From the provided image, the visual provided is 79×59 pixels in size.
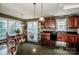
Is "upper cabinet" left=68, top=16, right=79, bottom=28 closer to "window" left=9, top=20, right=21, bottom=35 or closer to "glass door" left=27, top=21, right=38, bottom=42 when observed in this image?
"glass door" left=27, top=21, right=38, bottom=42

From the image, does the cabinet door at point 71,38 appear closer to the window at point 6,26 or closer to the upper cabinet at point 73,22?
the upper cabinet at point 73,22

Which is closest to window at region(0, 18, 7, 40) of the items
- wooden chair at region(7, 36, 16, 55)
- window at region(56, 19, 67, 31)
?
wooden chair at region(7, 36, 16, 55)

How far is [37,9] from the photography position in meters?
2.14

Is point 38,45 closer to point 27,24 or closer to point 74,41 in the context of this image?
point 27,24

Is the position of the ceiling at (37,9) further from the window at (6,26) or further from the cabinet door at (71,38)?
the cabinet door at (71,38)

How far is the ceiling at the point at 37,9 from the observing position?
2098 mm

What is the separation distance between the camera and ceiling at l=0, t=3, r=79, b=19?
210cm

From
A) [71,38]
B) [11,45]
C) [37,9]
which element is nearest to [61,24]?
[71,38]

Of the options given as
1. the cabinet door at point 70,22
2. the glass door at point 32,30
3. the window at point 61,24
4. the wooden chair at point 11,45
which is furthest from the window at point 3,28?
the cabinet door at point 70,22

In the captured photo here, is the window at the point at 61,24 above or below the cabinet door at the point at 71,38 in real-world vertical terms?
above

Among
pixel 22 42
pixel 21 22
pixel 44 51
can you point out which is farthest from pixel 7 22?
pixel 44 51

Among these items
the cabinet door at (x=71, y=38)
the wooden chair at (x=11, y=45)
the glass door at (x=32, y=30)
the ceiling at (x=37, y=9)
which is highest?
the ceiling at (x=37, y=9)

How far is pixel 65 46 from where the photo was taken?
2123 millimetres

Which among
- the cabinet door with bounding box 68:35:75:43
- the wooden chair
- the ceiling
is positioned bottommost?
the wooden chair
